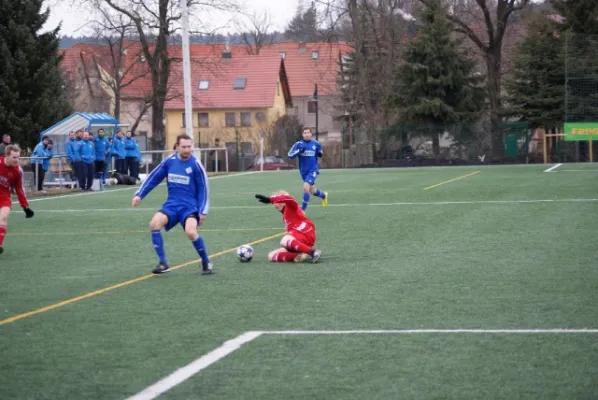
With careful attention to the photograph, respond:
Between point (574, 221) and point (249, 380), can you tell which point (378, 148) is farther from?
point (249, 380)

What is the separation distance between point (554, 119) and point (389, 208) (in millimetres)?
35834

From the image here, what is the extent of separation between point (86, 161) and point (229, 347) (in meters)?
26.6

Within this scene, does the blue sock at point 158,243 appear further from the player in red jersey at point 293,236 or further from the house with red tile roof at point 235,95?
the house with red tile roof at point 235,95

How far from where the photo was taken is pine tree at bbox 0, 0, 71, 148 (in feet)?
132

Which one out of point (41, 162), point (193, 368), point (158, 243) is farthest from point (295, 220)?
point (41, 162)

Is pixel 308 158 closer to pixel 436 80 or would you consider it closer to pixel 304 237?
pixel 304 237

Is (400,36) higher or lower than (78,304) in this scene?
higher

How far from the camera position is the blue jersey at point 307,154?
73.0 feet

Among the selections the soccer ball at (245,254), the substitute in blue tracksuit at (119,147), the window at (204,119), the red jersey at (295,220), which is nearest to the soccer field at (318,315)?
the soccer ball at (245,254)

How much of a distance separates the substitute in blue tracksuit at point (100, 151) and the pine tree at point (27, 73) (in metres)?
7.18

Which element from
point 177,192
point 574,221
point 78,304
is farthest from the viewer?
point 574,221

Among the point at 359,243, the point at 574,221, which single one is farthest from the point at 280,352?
the point at 574,221

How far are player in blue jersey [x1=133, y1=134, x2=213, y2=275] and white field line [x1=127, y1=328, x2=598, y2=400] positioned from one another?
12.7 feet

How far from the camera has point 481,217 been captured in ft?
59.3
